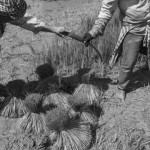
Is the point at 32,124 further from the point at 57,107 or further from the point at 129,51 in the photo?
the point at 129,51

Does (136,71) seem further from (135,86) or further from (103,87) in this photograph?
(103,87)

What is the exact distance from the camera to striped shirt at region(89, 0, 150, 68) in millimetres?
2420

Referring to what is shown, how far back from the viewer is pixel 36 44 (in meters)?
3.76

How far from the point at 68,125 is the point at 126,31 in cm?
95

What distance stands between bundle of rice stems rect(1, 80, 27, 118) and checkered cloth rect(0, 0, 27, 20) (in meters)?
0.67

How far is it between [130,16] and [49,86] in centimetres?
95

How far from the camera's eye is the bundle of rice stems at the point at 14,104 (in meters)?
2.63

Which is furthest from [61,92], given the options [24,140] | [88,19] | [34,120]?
[88,19]

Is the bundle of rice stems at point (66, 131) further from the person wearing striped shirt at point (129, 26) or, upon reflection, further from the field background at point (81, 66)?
the person wearing striped shirt at point (129, 26)

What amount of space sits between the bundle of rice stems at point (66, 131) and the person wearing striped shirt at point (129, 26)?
0.65 m

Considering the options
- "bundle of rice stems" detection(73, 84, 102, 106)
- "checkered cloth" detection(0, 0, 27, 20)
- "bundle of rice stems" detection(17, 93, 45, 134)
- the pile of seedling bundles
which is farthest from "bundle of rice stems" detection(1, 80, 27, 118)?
"checkered cloth" detection(0, 0, 27, 20)

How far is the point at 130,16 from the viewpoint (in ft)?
8.16

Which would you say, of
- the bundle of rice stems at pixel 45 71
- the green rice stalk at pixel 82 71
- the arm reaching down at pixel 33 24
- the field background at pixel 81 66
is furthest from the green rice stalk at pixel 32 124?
the arm reaching down at pixel 33 24

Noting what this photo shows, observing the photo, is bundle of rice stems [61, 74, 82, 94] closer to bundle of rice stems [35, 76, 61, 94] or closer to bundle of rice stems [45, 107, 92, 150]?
bundle of rice stems [35, 76, 61, 94]
